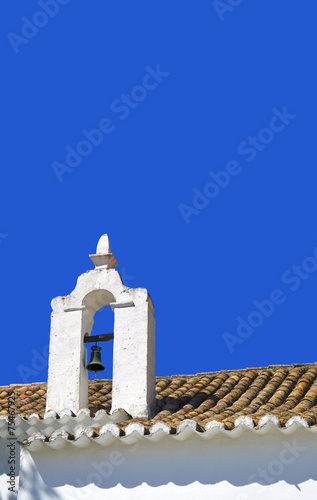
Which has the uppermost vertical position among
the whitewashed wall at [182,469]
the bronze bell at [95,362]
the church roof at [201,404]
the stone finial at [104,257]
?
the stone finial at [104,257]

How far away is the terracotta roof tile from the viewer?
10.7m

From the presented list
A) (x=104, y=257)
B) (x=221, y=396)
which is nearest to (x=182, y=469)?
(x=221, y=396)

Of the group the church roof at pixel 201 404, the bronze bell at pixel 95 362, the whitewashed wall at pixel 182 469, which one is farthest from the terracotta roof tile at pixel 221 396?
the bronze bell at pixel 95 362

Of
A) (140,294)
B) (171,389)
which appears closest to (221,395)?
(171,389)

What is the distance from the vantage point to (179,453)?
10023 millimetres

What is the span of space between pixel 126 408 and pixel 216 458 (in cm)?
179

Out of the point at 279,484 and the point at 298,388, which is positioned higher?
the point at 298,388

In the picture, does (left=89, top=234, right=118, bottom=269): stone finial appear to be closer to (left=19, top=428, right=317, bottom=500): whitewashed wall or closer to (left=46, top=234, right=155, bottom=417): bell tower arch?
(left=46, top=234, right=155, bottom=417): bell tower arch

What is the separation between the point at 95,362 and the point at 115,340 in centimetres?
38

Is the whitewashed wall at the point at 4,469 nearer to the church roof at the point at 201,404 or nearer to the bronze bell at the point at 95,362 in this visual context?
the church roof at the point at 201,404

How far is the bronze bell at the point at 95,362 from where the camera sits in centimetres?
1202

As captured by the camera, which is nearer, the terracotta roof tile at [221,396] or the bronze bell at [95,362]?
the terracotta roof tile at [221,396]

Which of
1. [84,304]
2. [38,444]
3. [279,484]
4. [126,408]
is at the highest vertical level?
[84,304]

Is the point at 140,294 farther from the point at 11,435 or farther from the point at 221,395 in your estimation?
the point at 11,435
